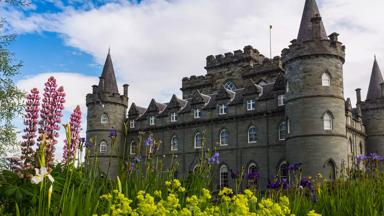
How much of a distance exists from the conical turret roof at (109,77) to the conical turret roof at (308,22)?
66.9 ft

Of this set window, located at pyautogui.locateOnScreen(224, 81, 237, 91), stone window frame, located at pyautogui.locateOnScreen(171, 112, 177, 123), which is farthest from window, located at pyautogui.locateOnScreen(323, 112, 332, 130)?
stone window frame, located at pyautogui.locateOnScreen(171, 112, 177, 123)

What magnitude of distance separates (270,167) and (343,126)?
6.28 metres

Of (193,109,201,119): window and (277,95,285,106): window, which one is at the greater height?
(277,95,285,106): window

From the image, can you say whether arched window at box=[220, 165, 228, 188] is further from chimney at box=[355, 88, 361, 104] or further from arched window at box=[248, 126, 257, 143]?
chimney at box=[355, 88, 361, 104]

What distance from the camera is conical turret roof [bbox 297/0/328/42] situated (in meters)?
31.8

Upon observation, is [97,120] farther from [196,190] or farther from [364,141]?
[196,190]

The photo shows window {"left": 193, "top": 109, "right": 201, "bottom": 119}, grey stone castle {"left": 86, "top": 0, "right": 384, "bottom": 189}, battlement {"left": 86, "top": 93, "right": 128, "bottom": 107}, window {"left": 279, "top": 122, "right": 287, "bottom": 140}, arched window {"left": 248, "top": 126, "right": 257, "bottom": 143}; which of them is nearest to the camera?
grey stone castle {"left": 86, "top": 0, "right": 384, "bottom": 189}

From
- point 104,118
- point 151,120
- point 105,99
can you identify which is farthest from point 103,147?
point 151,120

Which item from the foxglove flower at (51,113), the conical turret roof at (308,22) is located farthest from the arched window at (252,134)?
the foxglove flower at (51,113)

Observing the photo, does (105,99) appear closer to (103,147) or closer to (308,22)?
(103,147)

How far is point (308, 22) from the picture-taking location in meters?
32.9

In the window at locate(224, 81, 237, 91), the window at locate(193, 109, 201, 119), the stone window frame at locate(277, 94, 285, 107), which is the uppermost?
the window at locate(224, 81, 237, 91)

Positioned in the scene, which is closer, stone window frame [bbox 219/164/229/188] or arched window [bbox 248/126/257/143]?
arched window [bbox 248/126/257/143]

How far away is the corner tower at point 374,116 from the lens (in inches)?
1543
